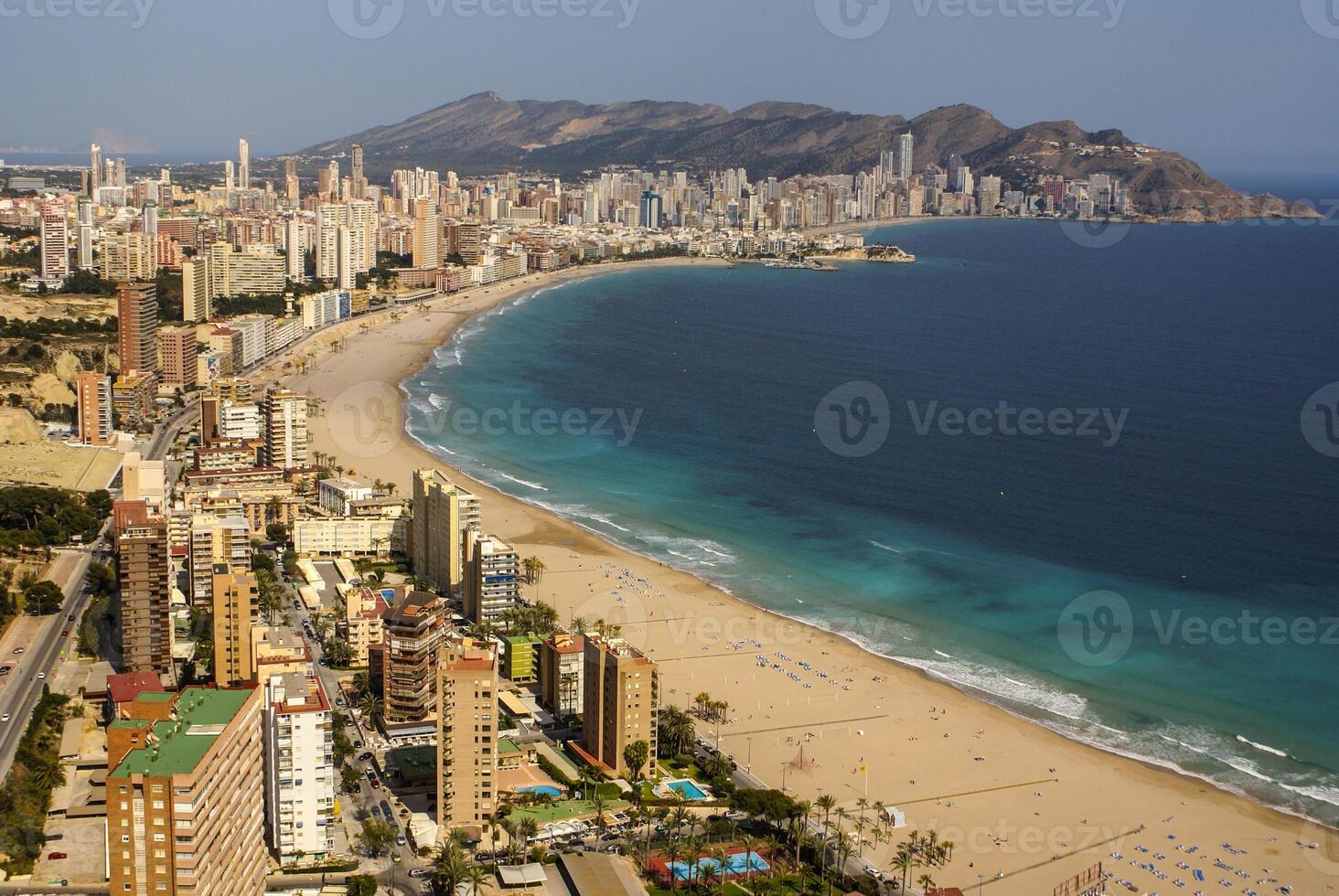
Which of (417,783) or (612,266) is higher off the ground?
(612,266)

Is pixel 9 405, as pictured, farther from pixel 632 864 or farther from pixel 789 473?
pixel 632 864

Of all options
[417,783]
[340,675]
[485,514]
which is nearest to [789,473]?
[485,514]

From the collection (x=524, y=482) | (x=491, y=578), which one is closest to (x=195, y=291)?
(x=524, y=482)

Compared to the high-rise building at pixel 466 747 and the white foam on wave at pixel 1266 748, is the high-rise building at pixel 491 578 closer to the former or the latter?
the high-rise building at pixel 466 747

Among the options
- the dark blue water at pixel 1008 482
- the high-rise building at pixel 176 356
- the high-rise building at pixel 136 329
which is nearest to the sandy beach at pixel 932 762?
the dark blue water at pixel 1008 482

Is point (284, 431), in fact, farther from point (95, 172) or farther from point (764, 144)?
point (764, 144)
